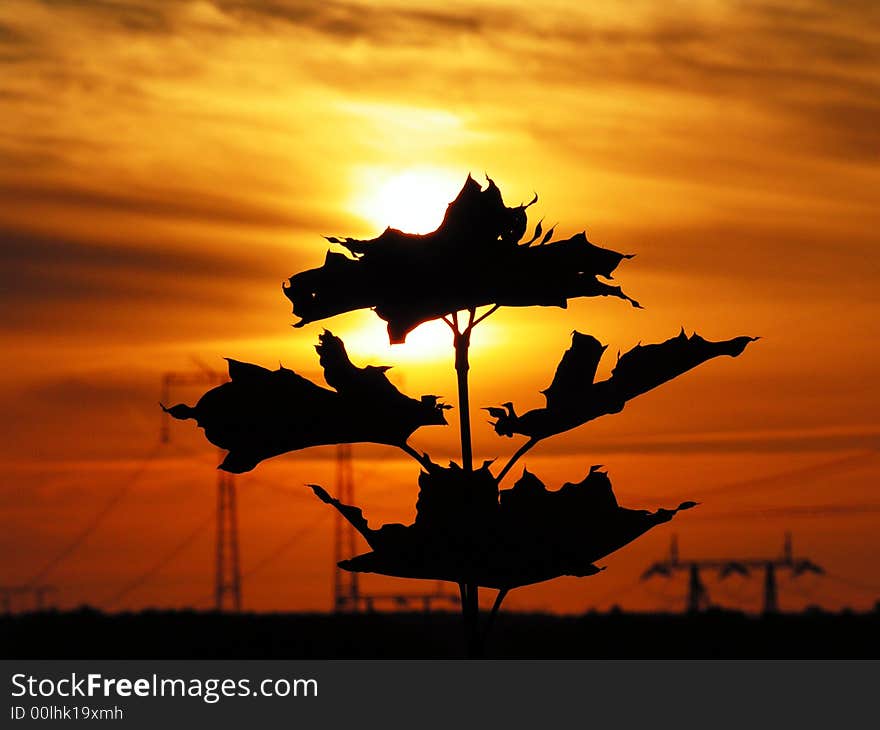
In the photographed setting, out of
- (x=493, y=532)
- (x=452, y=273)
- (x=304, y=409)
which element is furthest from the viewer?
(x=304, y=409)

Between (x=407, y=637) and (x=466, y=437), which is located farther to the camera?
(x=407, y=637)

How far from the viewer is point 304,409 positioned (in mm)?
7258

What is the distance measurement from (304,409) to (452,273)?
0.99m

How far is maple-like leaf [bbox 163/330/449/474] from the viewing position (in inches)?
282

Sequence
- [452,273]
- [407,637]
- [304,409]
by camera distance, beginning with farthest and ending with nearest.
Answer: [407,637], [304,409], [452,273]

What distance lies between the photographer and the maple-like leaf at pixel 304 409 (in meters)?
7.17

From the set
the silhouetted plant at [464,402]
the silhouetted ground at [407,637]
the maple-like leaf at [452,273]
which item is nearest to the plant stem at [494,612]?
the silhouetted plant at [464,402]

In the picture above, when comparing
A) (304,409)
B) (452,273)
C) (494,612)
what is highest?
(452,273)

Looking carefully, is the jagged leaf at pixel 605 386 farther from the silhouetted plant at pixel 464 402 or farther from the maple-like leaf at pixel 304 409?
the maple-like leaf at pixel 304 409

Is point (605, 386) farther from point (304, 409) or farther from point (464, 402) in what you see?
point (304, 409)

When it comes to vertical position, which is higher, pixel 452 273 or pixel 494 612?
pixel 452 273

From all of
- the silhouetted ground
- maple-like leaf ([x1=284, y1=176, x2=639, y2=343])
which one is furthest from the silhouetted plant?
the silhouetted ground

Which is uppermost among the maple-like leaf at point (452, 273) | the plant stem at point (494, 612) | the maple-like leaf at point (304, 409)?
the maple-like leaf at point (452, 273)

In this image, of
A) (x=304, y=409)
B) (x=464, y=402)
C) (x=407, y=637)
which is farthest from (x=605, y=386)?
(x=407, y=637)
